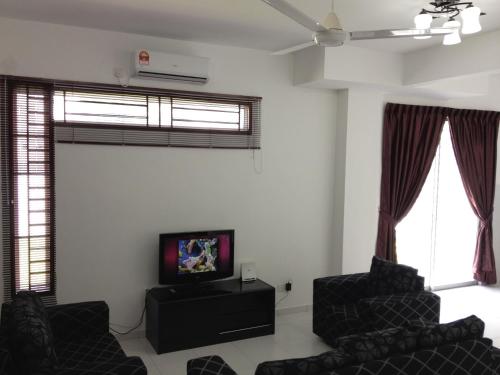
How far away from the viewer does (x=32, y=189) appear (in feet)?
12.8

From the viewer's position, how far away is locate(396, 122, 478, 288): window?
5824mm

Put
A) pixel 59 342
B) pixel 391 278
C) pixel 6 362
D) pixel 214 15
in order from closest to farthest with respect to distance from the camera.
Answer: pixel 6 362 → pixel 59 342 → pixel 214 15 → pixel 391 278

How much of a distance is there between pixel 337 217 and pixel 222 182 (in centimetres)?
143

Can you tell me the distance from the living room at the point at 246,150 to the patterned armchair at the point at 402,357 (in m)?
1.82

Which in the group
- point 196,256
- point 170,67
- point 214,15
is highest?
point 214,15

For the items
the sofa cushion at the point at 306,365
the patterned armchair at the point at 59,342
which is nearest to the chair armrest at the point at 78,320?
the patterned armchair at the point at 59,342

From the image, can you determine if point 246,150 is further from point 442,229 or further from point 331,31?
point 442,229

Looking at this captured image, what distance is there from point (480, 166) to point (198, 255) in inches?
156

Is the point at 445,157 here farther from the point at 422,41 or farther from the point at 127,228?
the point at 127,228

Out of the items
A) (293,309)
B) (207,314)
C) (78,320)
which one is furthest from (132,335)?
(293,309)

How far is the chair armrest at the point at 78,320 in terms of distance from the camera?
3.33 metres

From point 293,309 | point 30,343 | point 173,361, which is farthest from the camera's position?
point 293,309

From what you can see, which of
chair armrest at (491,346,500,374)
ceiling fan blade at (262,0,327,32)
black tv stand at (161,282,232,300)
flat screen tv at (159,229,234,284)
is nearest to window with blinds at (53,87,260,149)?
flat screen tv at (159,229,234,284)

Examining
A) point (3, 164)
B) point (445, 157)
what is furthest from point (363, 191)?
point (3, 164)
